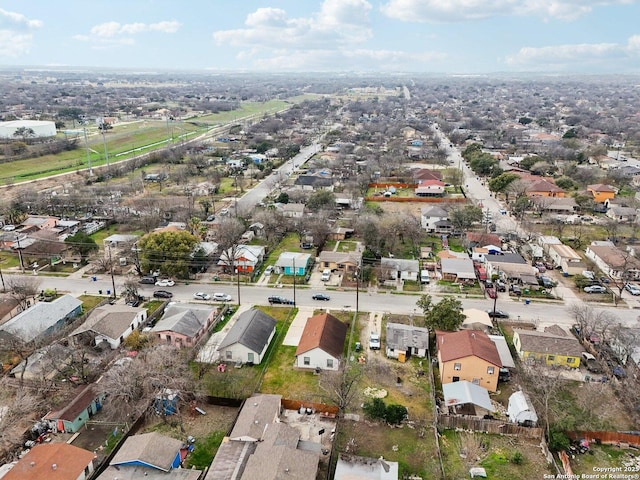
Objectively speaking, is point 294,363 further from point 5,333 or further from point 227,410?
point 5,333

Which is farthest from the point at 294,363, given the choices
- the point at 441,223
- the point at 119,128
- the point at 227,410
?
the point at 119,128

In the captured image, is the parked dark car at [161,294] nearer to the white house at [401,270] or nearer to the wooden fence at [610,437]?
the white house at [401,270]

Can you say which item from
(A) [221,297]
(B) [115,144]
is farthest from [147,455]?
(B) [115,144]

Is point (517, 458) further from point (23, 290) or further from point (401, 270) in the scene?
point (23, 290)

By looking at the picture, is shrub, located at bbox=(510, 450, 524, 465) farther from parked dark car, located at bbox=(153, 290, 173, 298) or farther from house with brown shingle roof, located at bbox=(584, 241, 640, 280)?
parked dark car, located at bbox=(153, 290, 173, 298)

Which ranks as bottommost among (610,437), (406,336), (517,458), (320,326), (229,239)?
(517,458)
